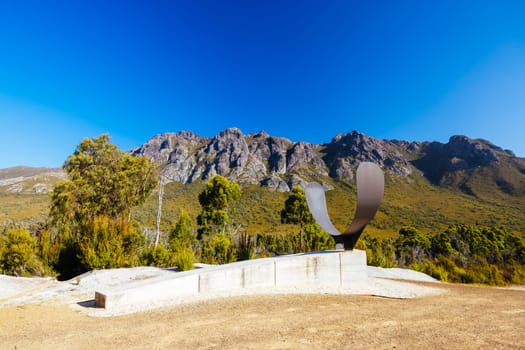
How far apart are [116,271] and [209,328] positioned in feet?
17.5

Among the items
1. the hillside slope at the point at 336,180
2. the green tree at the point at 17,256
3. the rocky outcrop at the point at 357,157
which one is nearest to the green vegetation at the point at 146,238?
the green tree at the point at 17,256

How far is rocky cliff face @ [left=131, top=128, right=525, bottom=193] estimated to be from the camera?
284 ft

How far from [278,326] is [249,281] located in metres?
2.72

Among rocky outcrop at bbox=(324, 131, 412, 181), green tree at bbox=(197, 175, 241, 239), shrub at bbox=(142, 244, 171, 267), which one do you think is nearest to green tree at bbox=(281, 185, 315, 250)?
green tree at bbox=(197, 175, 241, 239)

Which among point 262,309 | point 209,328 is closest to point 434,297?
point 262,309

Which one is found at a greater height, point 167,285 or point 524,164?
point 524,164

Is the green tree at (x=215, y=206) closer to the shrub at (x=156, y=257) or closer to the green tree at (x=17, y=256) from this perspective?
the shrub at (x=156, y=257)

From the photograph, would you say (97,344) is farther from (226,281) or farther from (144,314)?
(226,281)

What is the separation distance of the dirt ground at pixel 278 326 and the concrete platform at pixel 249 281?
1.89 ft

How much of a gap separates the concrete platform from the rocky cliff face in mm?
65146

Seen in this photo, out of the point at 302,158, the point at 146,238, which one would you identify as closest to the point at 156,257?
the point at 146,238

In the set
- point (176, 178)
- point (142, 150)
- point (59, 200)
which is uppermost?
point (142, 150)

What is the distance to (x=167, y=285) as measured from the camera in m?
5.18

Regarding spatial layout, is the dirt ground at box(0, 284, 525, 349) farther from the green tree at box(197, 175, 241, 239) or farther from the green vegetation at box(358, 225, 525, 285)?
the green tree at box(197, 175, 241, 239)
